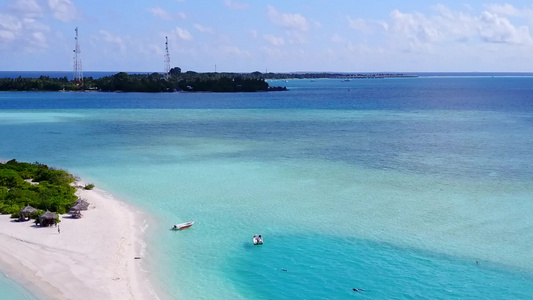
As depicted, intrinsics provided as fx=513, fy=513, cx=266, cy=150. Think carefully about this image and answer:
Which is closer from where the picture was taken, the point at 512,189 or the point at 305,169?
the point at 512,189

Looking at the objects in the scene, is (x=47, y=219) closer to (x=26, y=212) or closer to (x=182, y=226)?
(x=26, y=212)

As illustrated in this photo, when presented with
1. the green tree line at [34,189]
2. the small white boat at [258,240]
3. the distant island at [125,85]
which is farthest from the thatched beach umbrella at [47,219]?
the distant island at [125,85]

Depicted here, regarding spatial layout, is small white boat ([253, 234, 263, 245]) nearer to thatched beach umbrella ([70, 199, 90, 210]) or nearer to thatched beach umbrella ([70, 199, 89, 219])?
thatched beach umbrella ([70, 199, 89, 219])

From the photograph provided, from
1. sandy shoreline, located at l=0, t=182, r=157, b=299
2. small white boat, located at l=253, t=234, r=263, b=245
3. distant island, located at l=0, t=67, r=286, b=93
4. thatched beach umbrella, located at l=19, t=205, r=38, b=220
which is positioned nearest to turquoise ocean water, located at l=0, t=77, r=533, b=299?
small white boat, located at l=253, t=234, r=263, b=245

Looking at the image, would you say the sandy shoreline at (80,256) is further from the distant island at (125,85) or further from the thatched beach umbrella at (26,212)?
the distant island at (125,85)

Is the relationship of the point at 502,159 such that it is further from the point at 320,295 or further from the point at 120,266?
the point at 120,266

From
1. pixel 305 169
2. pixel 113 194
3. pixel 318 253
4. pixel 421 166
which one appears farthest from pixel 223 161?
pixel 318 253
